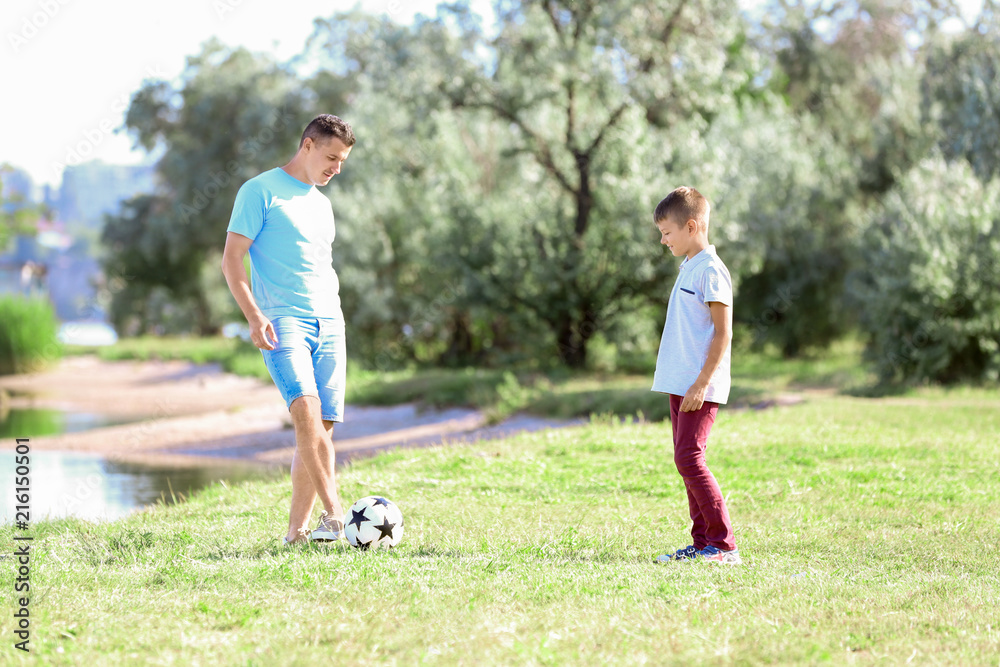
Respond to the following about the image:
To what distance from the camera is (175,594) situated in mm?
3961

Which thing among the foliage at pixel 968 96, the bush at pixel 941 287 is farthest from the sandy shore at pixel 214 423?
the foliage at pixel 968 96

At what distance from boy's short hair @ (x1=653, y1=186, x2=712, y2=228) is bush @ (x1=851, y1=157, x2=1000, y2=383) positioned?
10.7 meters

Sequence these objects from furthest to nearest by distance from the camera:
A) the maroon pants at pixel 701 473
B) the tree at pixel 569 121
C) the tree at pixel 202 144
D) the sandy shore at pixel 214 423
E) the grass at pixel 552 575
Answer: the tree at pixel 202 144 < the tree at pixel 569 121 < the sandy shore at pixel 214 423 < the maroon pants at pixel 701 473 < the grass at pixel 552 575

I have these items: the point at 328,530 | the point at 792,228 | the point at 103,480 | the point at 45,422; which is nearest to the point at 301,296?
the point at 328,530

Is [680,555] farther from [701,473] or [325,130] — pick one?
[325,130]

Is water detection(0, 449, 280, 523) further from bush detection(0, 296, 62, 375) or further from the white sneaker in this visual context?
bush detection(0, 296, 62, 375)

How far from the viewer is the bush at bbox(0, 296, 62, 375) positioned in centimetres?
2259

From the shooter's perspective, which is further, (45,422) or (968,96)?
(968,96)

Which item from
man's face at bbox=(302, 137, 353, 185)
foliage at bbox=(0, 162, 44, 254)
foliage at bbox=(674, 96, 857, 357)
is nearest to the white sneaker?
man's face at bbox=(302, 137, 353, 185)

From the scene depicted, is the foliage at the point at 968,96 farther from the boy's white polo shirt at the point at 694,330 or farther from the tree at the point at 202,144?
the tree at the point at 202,144

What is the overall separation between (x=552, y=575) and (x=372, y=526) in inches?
42.1

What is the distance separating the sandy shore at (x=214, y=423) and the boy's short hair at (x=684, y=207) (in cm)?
527

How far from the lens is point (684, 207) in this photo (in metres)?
4.89

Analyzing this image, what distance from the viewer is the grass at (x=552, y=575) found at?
336 cm
